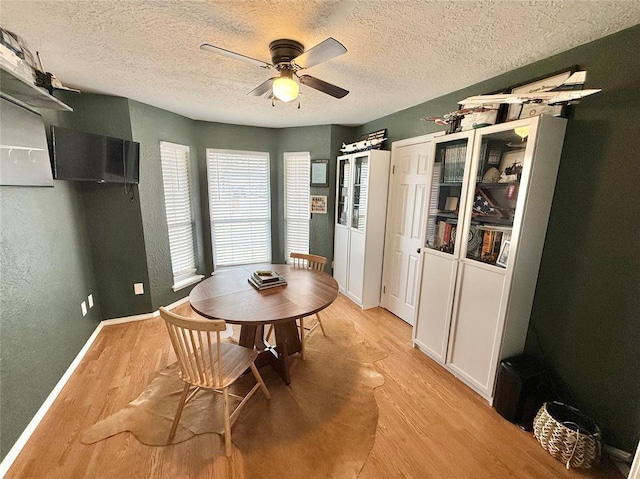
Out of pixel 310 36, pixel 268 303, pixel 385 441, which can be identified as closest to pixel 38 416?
pixel 268 303

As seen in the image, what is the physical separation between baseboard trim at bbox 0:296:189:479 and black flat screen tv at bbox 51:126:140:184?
1548 mm

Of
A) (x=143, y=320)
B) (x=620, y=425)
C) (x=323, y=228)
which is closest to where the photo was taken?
(x=620, y=425)

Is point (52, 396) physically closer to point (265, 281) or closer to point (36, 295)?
point (36, 295)

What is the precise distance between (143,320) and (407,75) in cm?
367

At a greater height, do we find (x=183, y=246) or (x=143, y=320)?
(x=183, y=246)

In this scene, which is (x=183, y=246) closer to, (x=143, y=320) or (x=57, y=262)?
(x=143, y=320)

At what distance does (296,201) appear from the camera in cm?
408

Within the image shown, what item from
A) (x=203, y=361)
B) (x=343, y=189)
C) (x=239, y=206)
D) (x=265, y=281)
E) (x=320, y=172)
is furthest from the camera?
(x=239, y=206)

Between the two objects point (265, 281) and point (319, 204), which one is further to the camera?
point (319, 204)

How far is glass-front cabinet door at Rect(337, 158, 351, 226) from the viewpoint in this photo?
350 cm

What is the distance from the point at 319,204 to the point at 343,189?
0.45 m

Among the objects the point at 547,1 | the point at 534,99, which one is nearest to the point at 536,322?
the point at 534,99

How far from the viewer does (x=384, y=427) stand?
5.63ft

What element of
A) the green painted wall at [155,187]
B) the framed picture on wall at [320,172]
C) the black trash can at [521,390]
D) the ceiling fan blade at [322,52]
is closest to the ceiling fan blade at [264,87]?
the ceiling fan blade at [322,52]
